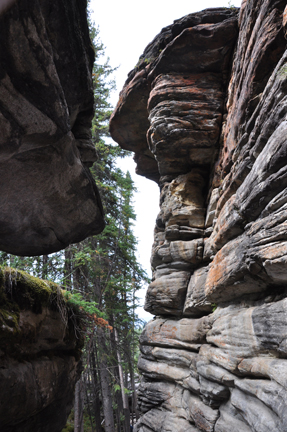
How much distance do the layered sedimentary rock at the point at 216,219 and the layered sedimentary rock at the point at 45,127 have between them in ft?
12.3

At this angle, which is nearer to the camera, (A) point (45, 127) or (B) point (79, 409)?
(A) point (45, 127)

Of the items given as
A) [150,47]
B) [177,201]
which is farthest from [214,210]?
[150,47]

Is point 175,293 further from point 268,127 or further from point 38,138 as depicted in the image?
point 38,138

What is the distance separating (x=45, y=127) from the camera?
4.12 m

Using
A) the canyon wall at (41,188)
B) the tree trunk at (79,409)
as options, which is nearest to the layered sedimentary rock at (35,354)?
the canyon wall at (41,188)

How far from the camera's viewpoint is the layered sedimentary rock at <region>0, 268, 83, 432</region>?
15.3ft

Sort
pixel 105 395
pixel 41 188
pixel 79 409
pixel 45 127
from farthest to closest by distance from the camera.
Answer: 1. pixel 105 395
2. pixel 79 409
3. pixel 41 188
4. pixel 45 127

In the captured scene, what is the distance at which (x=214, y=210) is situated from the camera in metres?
9.30

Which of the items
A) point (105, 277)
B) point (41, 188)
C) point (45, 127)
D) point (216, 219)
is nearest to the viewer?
point (45, 127)

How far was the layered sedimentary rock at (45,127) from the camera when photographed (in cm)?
345

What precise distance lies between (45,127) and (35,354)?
461cm

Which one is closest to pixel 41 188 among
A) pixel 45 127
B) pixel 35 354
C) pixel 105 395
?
pixel 45 127

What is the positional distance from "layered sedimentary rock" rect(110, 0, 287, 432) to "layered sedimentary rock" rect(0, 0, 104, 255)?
3735 mm

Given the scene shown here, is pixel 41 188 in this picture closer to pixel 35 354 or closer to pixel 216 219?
pixel 35 354
